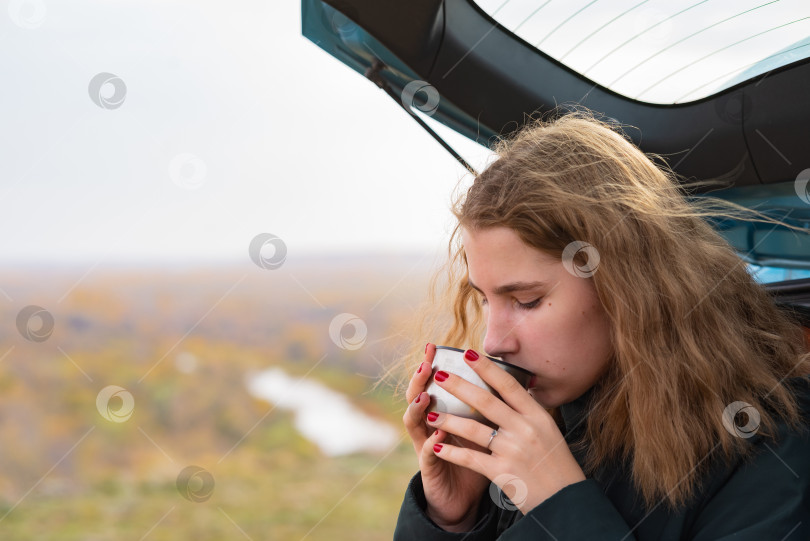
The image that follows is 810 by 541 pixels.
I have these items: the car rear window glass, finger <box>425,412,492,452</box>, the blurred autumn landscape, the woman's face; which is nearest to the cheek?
the woman's face

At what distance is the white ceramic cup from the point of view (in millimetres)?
783

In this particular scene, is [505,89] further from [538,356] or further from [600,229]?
[538,356]

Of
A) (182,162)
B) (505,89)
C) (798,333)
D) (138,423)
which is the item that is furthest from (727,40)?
(138,423)

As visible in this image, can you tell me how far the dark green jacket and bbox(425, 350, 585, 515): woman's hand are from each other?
2 cm

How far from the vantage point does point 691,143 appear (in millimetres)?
1143

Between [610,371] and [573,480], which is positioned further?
[610,371]

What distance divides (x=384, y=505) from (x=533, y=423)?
2196 millimetres

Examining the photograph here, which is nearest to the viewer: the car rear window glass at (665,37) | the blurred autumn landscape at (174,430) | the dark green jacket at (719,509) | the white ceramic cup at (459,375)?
the dark green jacket at (719,509)

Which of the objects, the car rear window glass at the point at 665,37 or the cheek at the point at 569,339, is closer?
the cheek at the point at 569,339

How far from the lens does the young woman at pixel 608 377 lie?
728mm

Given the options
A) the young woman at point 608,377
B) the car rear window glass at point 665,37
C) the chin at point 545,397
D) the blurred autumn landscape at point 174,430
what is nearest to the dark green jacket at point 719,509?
the young woman at point 608,377

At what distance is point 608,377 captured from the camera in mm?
869

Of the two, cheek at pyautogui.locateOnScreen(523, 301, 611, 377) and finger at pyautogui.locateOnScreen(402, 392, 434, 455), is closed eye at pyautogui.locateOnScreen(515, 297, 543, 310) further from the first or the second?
finger at pyautogui.locateOnScreen(402, 392, 434, 455)

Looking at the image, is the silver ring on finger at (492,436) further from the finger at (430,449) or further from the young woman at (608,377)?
the finger at (430,449)
